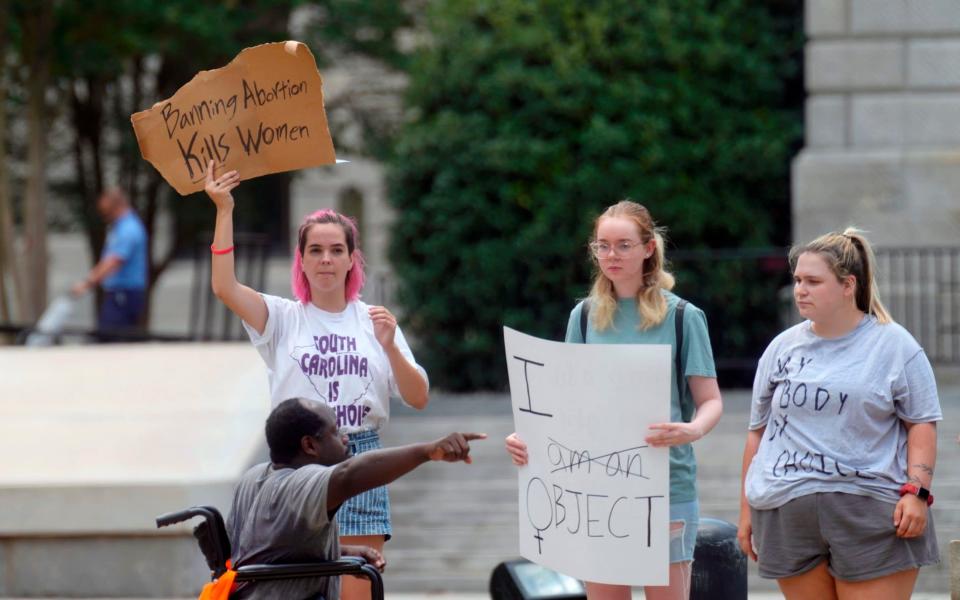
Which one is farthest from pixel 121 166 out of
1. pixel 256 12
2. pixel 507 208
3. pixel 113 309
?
pixel 507 208

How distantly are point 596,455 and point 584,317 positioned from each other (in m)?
0.46

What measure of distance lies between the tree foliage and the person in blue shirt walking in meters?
2.21

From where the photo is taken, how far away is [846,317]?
442cm

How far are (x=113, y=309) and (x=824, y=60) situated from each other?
6.51 meters

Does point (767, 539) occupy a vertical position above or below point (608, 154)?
below

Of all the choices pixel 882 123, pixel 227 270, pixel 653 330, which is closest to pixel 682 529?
pixel 653 330

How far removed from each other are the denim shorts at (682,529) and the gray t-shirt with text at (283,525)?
1022 millimetres

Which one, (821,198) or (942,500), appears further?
(821,198)

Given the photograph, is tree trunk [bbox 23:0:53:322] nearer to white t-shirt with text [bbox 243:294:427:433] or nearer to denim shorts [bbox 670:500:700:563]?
white t-shirt with text [bbox 243:294:427:433]

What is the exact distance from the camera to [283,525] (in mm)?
4180

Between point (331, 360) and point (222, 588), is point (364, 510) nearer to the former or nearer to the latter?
point (331, 360)

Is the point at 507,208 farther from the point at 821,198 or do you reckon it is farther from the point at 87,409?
the point at 87,409

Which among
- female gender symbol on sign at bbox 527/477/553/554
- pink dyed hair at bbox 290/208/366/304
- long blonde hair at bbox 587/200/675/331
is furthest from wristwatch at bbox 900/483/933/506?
pink dyed hair at bbox 290/208/366/304

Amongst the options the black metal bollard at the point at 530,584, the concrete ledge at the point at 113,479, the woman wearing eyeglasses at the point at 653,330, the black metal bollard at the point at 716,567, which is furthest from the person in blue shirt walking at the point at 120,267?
the woman wearing eyeglasses at the point at 653,330
